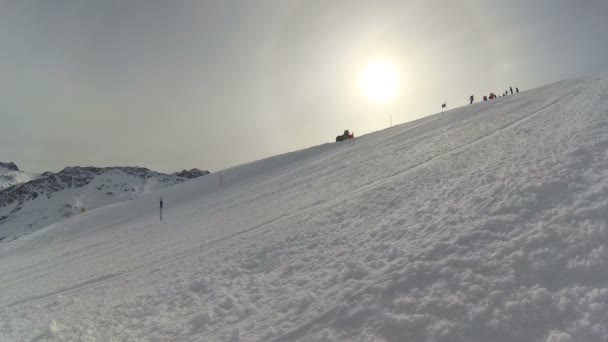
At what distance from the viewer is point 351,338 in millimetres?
4637

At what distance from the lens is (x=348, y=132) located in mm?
40969

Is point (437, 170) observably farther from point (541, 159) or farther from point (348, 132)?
point (348, 132)

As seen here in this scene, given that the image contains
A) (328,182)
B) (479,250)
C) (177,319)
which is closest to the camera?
(479,250)

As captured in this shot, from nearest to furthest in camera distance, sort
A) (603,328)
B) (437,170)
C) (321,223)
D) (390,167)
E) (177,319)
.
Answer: (603,328), (177,319), (321,223), (437,170), (390,167)

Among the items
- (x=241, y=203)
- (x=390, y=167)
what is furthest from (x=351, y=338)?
(x=241, y=203)

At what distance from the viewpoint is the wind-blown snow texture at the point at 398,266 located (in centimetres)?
443

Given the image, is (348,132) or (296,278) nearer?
(296,278)

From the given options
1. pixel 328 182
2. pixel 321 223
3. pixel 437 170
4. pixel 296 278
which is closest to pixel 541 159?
pixel 437 170

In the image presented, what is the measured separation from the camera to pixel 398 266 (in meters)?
5.89

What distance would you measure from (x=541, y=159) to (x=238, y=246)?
7738mm

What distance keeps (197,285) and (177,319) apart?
53.9 inches

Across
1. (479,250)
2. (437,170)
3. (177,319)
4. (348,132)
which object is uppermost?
(348,132)

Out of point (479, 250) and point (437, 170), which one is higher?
point (437, 170)

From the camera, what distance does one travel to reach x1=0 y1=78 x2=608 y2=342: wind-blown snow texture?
4430mm
